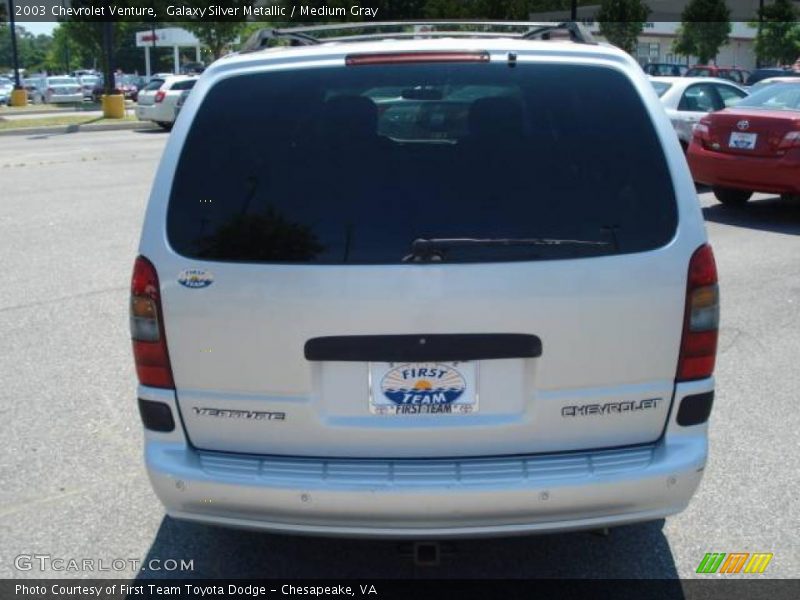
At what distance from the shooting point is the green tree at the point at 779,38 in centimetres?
4728

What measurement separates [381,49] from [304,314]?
3.26 feet

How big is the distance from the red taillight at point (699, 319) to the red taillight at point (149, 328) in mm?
1699

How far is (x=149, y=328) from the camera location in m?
3.22

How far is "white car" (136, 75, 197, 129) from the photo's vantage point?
25.1 m

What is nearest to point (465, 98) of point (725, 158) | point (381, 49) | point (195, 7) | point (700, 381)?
point (381, 49)

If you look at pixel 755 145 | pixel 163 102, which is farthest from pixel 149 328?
pixel 163 102

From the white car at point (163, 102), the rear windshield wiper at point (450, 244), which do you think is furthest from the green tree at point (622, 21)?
the rear windshield wiper at point (450, 244)

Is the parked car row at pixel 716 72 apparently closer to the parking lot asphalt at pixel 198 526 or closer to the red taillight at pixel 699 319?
the parking lot asphalt at pixel 198 526

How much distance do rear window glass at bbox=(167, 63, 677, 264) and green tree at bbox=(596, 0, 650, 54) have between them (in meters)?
41.2

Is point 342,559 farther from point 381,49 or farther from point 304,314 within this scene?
point 381,49

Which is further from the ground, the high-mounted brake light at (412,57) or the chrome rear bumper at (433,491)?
the high-mounted brake light at (412,57)

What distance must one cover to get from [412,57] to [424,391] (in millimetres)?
1127

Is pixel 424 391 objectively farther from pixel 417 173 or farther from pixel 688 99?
pixel 688 99

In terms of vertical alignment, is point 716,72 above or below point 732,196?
above
